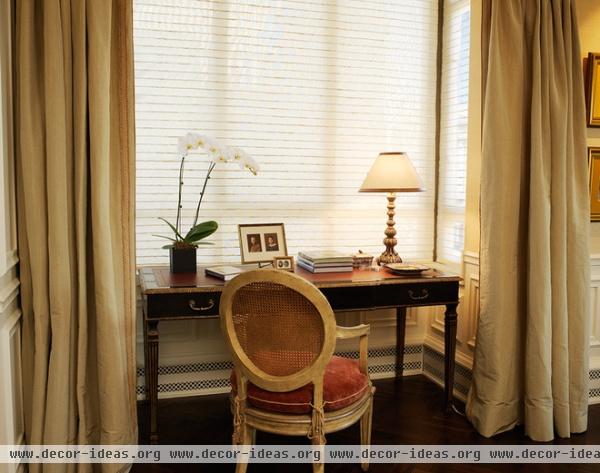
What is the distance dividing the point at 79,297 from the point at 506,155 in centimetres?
208

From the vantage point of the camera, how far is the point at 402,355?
142 inches

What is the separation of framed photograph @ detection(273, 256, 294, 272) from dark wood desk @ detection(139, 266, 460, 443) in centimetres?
9

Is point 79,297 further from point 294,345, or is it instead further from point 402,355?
point 402,355

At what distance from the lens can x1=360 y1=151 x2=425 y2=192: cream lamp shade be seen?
10.1 feet

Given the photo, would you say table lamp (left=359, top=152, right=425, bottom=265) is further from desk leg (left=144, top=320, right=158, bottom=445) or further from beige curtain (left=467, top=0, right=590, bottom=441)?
desk leg (left=144, top=320, right=158, bottom=445)

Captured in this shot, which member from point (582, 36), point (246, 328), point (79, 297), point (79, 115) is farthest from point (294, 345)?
point (582, 36)

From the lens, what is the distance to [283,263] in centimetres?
294

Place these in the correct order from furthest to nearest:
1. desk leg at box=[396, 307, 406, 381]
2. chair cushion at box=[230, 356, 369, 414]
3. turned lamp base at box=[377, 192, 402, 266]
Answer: desk leg at box=[396, 307, 406, 381] < turned lamp base at box=[377, 192, 402, 266] < chair cushion at box=[230, 356, 369, 414]

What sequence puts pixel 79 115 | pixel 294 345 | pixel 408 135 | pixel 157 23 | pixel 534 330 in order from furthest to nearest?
pixel 408 135
pixel 157 23
pixel 534 330
pixel 79 115
pixel 294 345

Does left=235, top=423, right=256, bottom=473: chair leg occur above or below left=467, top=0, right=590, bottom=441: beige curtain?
below

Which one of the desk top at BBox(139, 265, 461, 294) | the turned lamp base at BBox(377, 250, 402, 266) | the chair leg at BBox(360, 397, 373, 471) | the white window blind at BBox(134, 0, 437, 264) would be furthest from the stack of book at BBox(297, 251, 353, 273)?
the chair leg at BBox(360, 397, 373, 471)

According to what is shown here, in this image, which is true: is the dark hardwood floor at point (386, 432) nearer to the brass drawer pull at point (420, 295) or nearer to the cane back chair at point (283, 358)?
the cane back chair at point (283, 358)

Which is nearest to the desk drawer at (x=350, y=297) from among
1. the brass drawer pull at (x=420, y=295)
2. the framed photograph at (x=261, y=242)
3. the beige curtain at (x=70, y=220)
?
the brass drawer pull at (x=420, y=295)

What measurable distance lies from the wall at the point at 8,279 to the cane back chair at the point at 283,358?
77 centimetres
